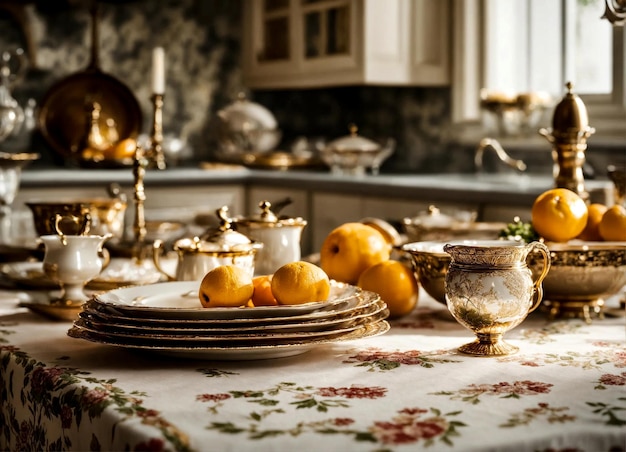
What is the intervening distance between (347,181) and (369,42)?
0.66m


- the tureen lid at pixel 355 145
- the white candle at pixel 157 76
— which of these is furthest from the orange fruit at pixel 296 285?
the tureen lid at pixel 355 145

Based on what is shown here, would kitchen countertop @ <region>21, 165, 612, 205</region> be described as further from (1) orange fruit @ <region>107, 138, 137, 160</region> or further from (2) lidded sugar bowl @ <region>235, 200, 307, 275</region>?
(2) lidded sugar bowl @ <region>235, 200, 307, 275</region>

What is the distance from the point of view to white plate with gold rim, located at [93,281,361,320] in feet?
3.46

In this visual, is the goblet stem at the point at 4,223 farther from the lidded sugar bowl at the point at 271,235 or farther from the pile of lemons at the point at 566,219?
the pile of lemons at the point at 566,219

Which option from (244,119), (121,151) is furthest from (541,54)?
(121,151)

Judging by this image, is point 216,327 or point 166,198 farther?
point 166,198

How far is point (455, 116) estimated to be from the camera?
13.4 ft

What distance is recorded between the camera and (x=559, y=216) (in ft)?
4.34

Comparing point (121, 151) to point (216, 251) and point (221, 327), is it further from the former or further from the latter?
point (221, 327)

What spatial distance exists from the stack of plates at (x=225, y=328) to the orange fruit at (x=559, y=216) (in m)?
0.32

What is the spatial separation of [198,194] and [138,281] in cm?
257

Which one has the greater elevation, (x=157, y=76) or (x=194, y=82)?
(x=194, y=82)

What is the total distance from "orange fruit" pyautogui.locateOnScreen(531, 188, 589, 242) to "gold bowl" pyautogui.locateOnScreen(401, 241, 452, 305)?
0.47 ft

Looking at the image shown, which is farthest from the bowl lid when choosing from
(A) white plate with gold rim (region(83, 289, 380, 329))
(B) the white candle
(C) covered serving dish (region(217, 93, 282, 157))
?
(A) white plate with gold rim (region(83, 289, 380, 329))
